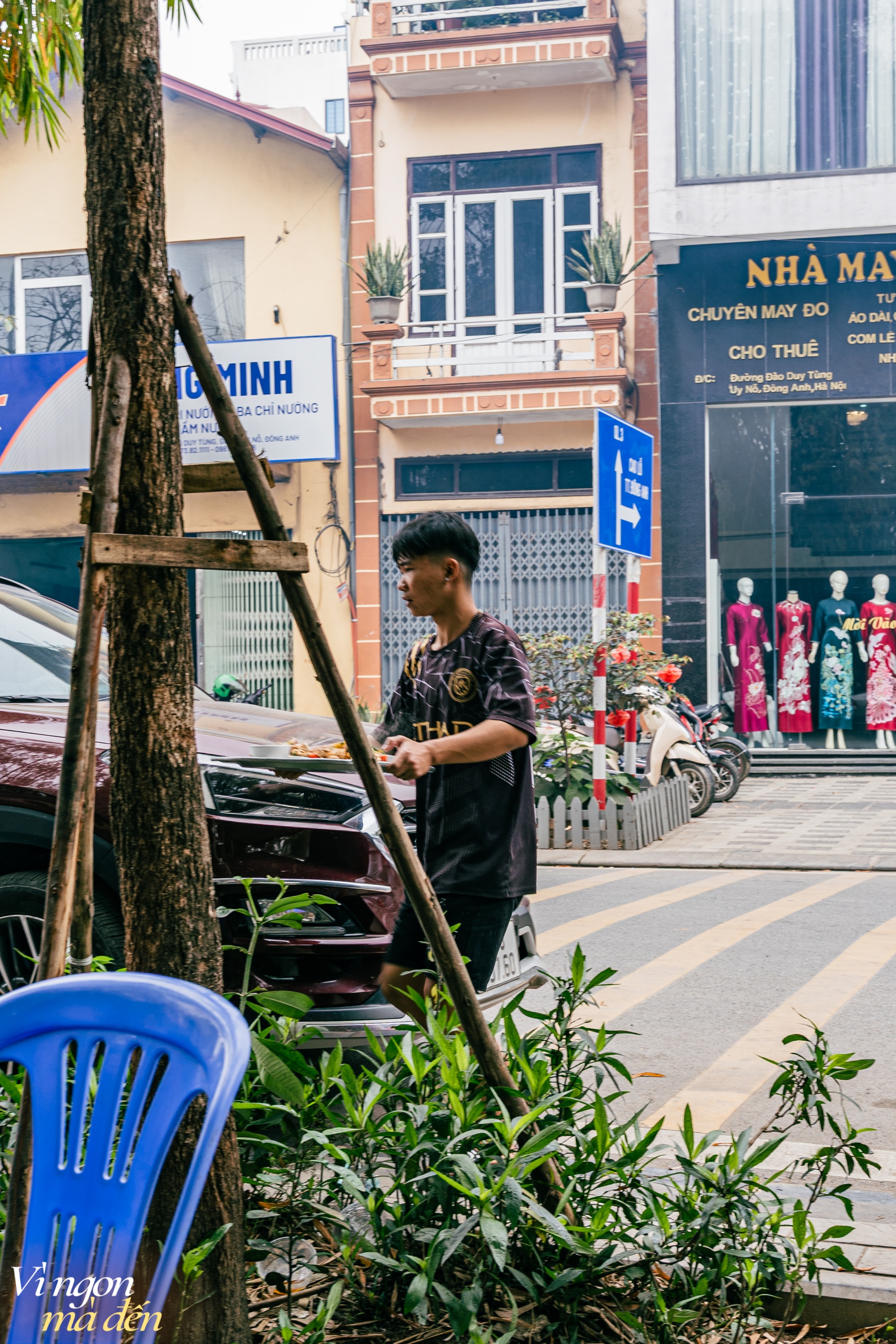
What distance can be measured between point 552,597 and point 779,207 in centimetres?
532

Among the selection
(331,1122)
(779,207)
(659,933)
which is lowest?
(659,933)

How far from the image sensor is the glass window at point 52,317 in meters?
19.2

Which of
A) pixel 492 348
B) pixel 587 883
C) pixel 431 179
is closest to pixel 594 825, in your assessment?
pixel 587 883

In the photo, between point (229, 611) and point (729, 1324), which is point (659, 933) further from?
→ point (229, 611)

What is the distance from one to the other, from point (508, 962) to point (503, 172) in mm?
15565

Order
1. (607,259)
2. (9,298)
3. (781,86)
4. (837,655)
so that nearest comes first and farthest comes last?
(607,259)
(781,86)
(837,655)
(9,298)

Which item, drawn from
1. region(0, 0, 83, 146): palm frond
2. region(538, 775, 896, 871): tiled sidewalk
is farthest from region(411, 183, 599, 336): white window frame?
region(0, 0, 83, 146): palm frond

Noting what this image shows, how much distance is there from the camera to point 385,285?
17312 mm

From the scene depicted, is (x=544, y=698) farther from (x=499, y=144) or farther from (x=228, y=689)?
(x=499, y=144)

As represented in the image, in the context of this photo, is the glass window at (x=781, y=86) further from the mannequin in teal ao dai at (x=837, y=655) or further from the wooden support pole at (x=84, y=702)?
the wooden support pole at (x=84, y=702)

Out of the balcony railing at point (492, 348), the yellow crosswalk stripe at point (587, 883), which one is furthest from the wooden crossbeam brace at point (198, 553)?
the balcony railing at point (492, 348)

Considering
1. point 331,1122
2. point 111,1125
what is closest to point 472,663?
point 331,1122

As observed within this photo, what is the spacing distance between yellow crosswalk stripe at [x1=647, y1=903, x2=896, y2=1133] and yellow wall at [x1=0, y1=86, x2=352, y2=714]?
462 inches

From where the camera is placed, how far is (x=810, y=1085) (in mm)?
2881
